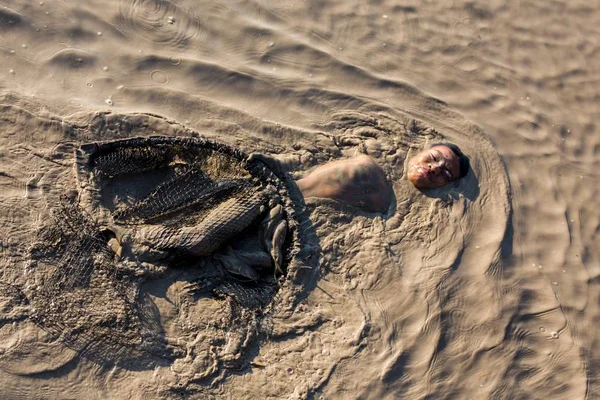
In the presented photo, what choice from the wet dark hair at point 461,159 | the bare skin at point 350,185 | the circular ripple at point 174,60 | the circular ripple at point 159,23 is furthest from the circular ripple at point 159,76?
the wet dark hair at point 461,159

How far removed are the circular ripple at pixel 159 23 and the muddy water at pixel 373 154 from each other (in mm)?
19

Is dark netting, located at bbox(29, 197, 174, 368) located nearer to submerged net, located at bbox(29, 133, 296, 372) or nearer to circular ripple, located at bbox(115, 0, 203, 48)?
submerged net, located at bbox(29, 133, 296, 372)

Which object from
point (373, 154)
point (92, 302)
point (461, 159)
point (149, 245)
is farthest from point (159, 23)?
point (461, 159)

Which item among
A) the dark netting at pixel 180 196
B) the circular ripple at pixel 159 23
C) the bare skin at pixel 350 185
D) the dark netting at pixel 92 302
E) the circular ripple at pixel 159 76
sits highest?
the circular ripple at pixel 159 23

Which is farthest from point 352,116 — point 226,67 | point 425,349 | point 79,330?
point 79,330

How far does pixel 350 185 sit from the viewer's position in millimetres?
5266

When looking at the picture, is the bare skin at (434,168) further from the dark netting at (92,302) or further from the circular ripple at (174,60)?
the dark netting at (92,302)

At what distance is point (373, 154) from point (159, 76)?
8.68ft

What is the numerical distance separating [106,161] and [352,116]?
277cm

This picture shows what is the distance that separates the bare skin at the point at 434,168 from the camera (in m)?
5.38

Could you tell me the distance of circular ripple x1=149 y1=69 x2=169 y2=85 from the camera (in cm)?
566

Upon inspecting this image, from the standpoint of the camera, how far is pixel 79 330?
4.49 metres

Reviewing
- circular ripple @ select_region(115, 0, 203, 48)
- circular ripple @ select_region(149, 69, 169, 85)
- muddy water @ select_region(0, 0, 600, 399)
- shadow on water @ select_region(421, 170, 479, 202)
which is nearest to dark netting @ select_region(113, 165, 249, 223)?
muddy water @ select_region(0, 0, 600, 399)

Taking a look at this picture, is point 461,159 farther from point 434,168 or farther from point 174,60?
point 174,60
